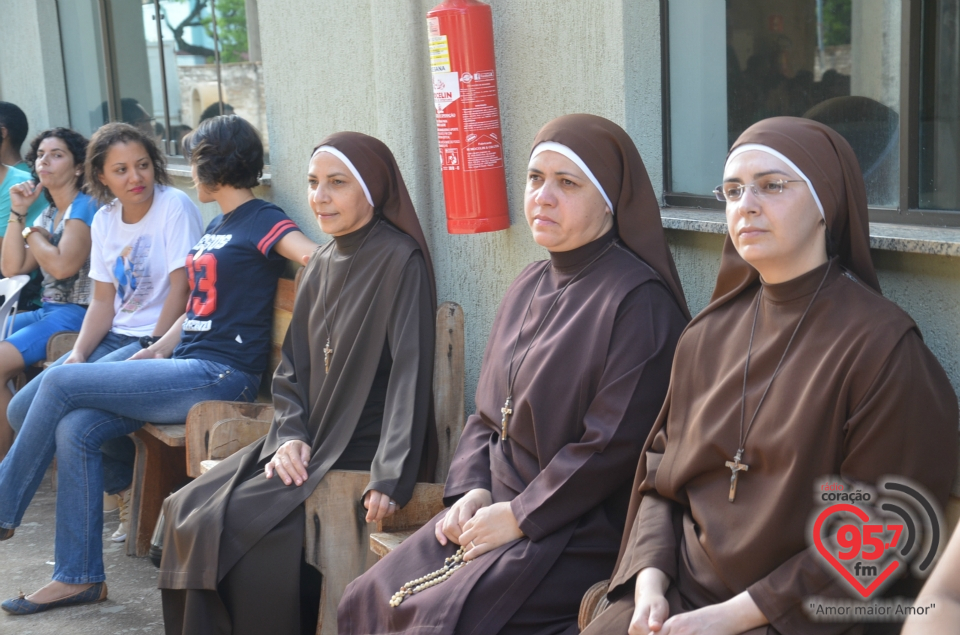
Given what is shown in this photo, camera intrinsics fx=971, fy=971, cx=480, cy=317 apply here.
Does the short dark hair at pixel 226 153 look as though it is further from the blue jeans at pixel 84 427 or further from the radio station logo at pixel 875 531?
the radio station logo at pixel 875 531

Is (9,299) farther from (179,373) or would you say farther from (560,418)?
(560,418)

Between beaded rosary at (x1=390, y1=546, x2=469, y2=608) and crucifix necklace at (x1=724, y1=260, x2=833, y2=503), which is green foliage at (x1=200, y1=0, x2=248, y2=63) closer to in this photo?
beaded rosary at (x1=390, y1=546, x2=469, y2=608)

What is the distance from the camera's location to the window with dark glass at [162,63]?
572cm

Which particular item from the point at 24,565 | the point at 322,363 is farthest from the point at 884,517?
the point at 24,565

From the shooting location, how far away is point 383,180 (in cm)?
352

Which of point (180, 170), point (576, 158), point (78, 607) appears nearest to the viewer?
point (576, 158)

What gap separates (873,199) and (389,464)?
163 centimetres

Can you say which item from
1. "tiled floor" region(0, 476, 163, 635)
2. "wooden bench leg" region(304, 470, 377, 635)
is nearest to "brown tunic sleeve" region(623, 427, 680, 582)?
"wooden bench leg" region(304, 470, 377, 635)

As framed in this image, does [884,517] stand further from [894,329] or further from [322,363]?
[322,363]

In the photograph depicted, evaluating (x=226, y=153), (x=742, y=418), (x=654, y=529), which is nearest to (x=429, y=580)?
(x=654, y=529)

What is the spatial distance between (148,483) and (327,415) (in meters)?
1.53

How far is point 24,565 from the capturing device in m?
4.43

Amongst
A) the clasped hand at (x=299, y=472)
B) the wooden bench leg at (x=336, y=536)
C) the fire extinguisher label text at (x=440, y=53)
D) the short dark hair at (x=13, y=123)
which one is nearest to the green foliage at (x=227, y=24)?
the short dark hair at (x=13, y=123)

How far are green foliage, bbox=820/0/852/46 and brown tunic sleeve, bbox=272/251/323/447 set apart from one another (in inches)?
77.4
